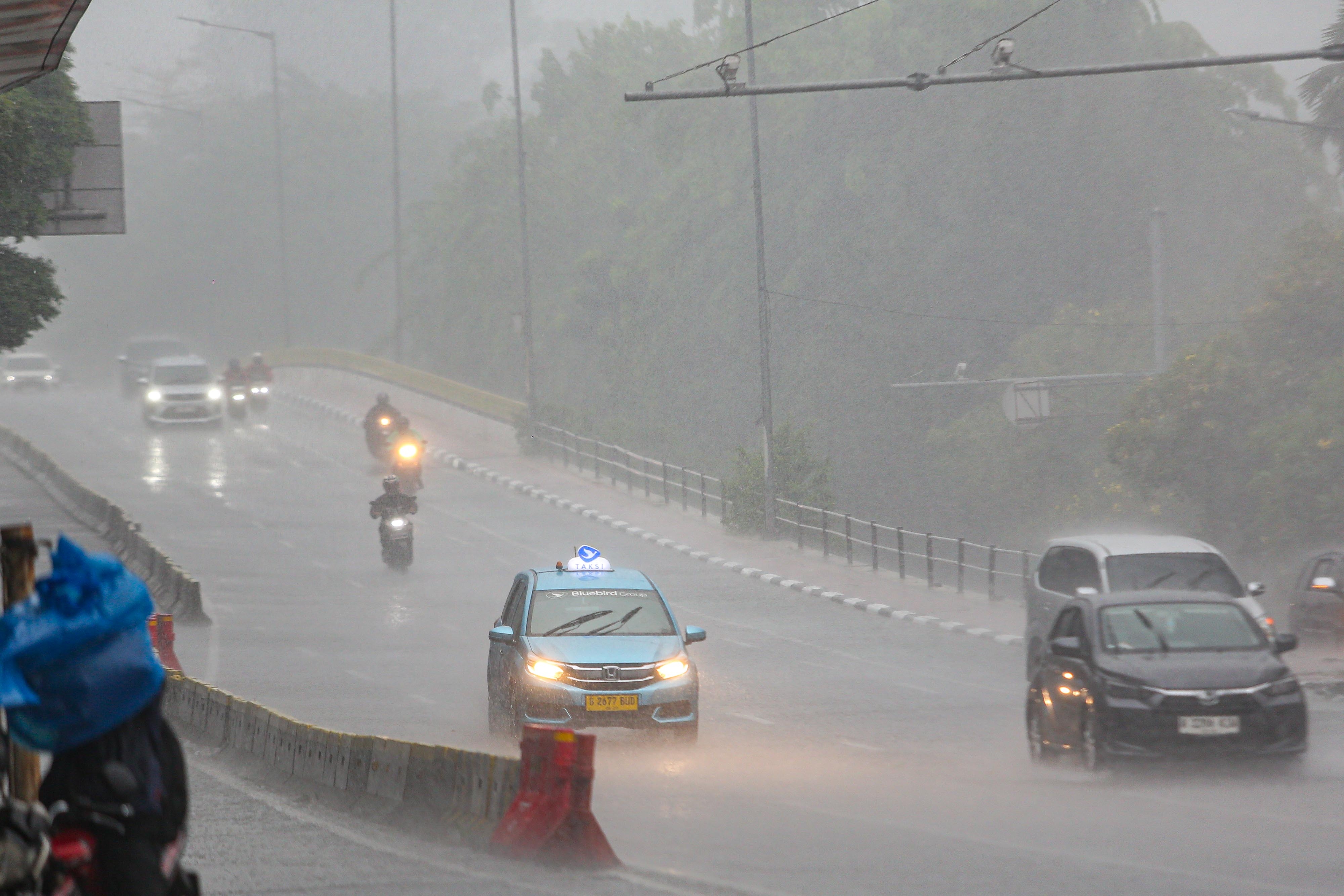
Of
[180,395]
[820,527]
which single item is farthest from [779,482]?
[180,395]

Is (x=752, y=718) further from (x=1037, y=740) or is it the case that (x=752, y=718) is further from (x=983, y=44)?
(x=983, y=44)

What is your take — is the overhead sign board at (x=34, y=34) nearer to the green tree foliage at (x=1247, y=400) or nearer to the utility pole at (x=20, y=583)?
the utility pole at (x=20, y=583)

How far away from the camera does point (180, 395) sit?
187 feet

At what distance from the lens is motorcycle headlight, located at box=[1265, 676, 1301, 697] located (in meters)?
13.9

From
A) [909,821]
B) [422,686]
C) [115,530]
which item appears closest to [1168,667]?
[909,821]

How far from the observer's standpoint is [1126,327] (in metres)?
59.6

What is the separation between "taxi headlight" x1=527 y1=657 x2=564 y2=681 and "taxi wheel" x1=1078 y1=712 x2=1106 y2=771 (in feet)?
15.0

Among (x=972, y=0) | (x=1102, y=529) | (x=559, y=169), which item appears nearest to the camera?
(x=1102, y=529)

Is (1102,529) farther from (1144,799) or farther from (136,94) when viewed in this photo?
(136,94)

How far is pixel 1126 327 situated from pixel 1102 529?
395 inches

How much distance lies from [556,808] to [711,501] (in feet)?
128

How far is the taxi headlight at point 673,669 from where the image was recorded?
16.4m

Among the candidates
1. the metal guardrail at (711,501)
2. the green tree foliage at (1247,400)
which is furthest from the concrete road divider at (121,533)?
the green tree foliage at (1247,400)

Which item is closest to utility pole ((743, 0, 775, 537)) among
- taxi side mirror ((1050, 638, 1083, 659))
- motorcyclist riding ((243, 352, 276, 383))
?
taxi side mirror ((1050, 638, 1083, 659))
